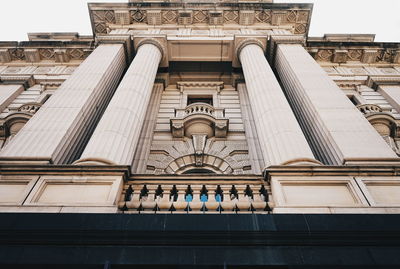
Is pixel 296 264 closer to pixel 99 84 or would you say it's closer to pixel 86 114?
pixel 86 114

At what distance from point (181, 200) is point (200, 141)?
633 centimetres

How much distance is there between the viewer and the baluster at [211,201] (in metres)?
7.34

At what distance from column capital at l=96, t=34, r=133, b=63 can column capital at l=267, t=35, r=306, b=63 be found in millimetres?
7834

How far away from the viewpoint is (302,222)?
240 inches

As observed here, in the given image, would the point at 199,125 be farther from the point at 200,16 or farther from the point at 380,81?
the point at 380,81

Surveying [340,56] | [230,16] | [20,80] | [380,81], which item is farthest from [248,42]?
[20,80]

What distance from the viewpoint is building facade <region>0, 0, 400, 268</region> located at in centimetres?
588

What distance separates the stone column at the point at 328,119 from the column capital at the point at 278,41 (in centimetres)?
222

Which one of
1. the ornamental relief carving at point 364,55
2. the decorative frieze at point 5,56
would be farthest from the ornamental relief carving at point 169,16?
the decorative frieze at point 5,56

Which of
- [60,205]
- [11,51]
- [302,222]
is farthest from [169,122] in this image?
[11,51]

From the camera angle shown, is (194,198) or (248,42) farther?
(248,42)

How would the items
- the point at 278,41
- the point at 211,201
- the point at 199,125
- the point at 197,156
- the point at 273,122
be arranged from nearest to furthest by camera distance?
the point at 211,201
the point at 273,122
the point at 197,156
the point at 199,125
the point at 278,41

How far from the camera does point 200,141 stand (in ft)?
45.7

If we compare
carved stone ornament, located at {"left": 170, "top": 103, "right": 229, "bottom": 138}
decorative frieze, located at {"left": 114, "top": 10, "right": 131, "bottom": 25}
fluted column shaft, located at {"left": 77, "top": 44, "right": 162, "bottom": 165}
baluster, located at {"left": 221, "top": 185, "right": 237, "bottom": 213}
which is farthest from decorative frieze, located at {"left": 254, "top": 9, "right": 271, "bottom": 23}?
baluster, located at {"left": 221, "top": 185, "right": 237, "bottom": 213}
